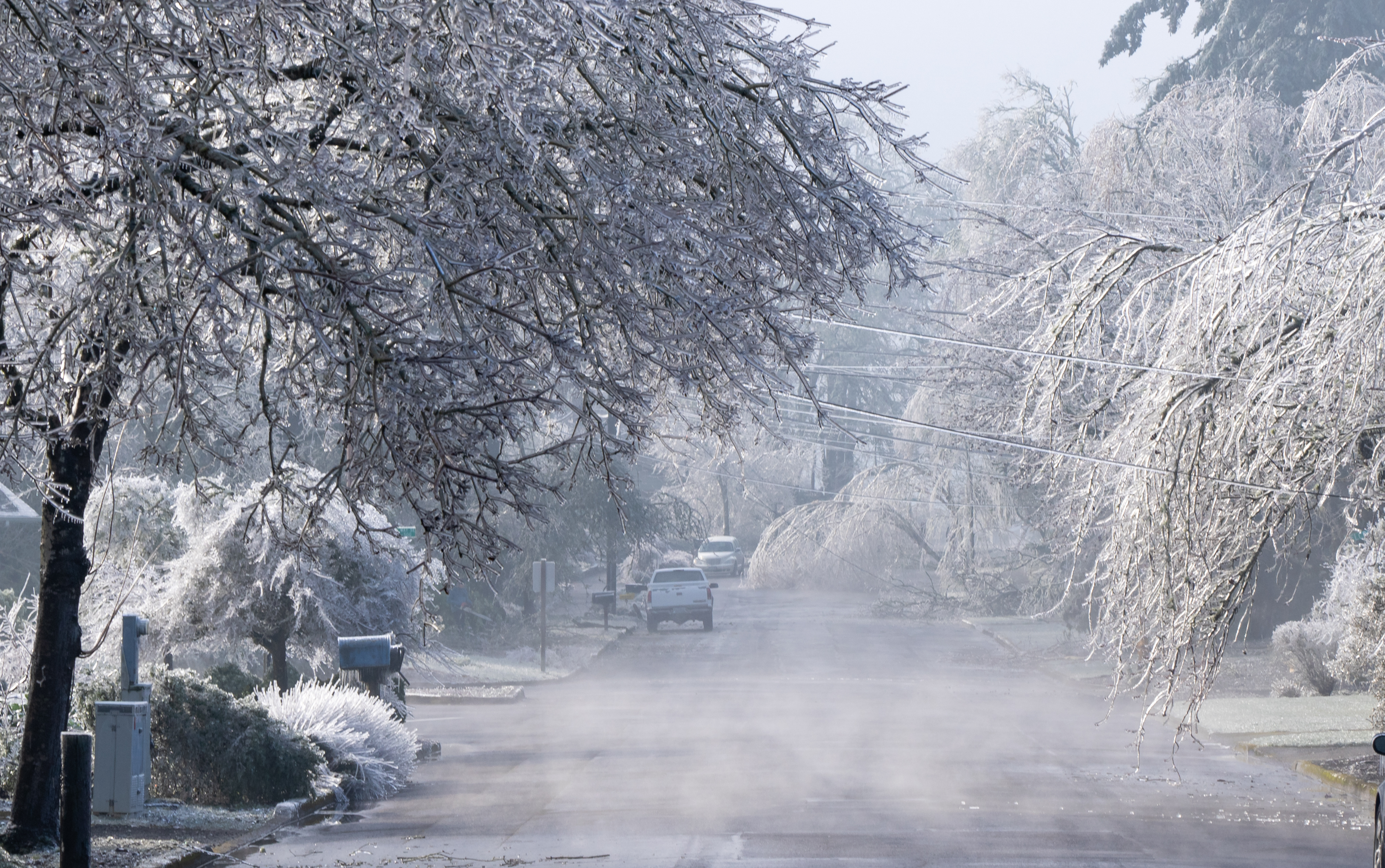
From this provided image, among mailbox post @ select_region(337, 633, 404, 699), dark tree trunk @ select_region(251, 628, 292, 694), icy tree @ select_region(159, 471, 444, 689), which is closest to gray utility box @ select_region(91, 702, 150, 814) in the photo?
mailbox post @ select_region(337, 633, 404, 699)

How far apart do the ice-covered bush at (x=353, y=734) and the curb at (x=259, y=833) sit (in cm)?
71

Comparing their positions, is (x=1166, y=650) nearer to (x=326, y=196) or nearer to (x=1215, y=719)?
(x=326, y=196)

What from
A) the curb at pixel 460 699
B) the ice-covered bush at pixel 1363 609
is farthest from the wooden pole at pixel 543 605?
the ice-covered bush at pixel 1363 609

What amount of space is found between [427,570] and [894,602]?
41.5 metres

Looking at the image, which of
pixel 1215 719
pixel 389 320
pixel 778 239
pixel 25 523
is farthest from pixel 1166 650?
pixel 25 523

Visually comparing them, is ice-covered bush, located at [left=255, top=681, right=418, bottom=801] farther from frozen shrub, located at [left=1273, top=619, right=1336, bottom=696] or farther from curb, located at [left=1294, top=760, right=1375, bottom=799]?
frozen shrub, located at [left=1273, top=619, right=1336, bottom=696]

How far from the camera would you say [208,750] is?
46.7 feet

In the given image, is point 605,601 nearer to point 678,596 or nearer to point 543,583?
point 678,596

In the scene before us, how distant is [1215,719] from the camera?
72.4 ft

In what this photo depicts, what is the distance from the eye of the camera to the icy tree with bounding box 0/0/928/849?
6453 millimetres

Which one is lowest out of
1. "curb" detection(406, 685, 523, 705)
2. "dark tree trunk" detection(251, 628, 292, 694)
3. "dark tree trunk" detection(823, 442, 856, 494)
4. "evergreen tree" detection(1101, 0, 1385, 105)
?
"curb" detection(406, 685, 523, 705)

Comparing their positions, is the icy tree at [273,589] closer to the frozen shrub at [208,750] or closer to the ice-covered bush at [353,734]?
the ice-covered bush at [353,734]

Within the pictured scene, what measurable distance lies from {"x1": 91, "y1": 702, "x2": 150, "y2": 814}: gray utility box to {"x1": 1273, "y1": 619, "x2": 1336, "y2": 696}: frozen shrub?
62.7ft

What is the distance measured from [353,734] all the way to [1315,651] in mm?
16642
